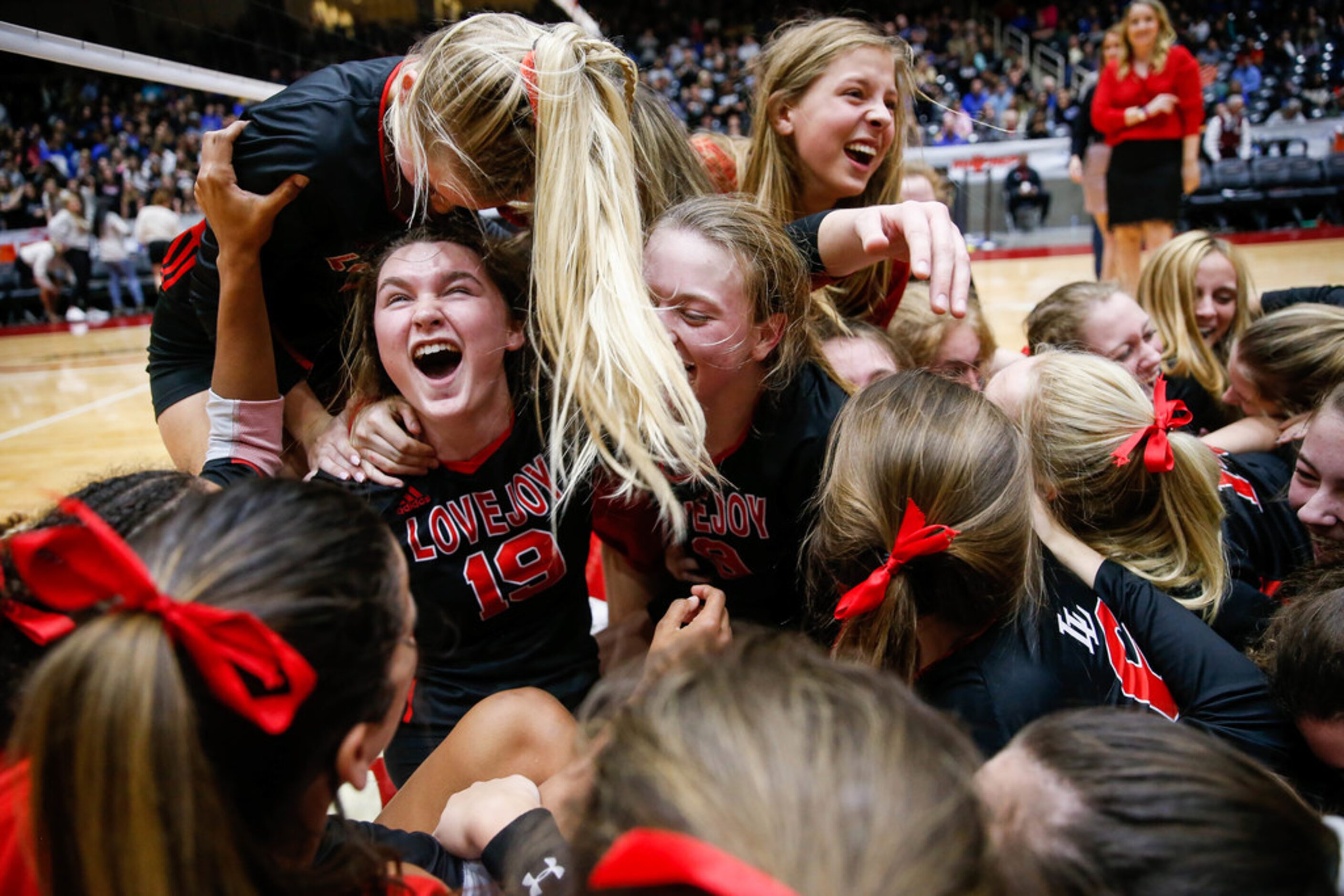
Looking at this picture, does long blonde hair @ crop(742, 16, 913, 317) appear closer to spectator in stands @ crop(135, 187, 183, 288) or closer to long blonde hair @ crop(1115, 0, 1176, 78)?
long blonde hair @ crop(1115, 0, 1176, 78)

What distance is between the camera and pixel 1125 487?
4.95 ft

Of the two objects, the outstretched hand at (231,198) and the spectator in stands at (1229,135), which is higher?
the spectator in stands at (1229,135)

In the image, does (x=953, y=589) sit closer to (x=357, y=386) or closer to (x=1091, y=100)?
(x=357, y=386)

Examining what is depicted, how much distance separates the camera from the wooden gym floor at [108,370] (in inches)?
159

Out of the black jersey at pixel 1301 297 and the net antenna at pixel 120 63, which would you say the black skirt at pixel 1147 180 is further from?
the net antenna at pixel 120 63

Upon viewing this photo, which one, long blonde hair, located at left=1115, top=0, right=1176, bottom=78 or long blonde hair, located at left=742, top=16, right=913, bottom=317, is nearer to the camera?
long blonde hair, located at left=742, top=16, right=913, bottom=317

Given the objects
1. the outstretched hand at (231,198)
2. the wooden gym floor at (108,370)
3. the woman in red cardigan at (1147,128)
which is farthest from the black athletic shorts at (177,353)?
the woman in red cardigan at (1147,128)

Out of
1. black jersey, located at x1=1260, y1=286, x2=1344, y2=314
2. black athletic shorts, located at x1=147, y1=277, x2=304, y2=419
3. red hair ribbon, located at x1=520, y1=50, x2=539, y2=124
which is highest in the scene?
red hair ribbon, located at x1=520, y1=50, x2=539, y2=124

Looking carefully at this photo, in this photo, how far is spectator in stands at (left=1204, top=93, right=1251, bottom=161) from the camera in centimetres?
968

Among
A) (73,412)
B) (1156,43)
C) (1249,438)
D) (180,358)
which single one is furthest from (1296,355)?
(73,412)

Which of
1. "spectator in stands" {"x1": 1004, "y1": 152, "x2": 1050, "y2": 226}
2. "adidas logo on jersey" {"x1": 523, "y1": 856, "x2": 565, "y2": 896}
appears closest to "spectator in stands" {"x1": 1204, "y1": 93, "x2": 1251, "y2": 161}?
"spectator in stands" {"x1": 1004, "y1": 152, "x2": 1050, "y2": 226}

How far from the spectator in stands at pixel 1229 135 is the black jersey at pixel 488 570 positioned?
999cm

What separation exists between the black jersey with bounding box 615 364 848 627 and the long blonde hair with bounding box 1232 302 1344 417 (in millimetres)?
1003

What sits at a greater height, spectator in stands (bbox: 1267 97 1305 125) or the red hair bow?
spectator in stands (bbox: 1267 97 1305 125)
